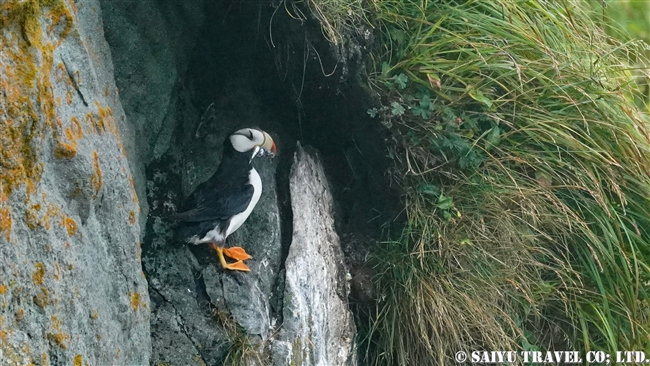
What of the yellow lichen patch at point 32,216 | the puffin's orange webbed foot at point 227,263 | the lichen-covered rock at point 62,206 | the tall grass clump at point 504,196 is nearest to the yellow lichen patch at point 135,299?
the lichen-covered rock at point 62,206

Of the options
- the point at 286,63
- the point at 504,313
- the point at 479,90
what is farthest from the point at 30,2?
the point at 504,313

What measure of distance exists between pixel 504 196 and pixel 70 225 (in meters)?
2.18

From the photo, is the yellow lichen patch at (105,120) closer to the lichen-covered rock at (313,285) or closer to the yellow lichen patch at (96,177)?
the yellow lichen patch at (96,177)

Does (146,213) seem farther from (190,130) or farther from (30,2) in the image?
(30,2)

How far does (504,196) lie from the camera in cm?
326

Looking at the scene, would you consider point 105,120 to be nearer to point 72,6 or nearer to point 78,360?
point 72,6

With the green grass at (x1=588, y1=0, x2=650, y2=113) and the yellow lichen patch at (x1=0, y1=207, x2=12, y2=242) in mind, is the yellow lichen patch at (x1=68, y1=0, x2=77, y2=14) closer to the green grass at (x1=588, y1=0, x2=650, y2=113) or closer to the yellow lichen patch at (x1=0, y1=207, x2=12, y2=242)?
the yellow lichen patch at (x1=0, y1=207, x2=12, y2=242)

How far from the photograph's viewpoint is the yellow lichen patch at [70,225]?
1747mm

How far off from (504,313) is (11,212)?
7.81ft

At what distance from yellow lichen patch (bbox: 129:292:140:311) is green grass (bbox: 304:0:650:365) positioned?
1.47 m

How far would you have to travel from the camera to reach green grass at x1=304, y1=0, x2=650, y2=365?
10.5 feet

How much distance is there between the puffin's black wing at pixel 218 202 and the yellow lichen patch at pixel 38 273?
50.0 inches

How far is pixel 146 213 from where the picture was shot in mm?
2820

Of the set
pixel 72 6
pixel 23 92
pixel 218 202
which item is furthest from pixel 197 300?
pixel 23 92
